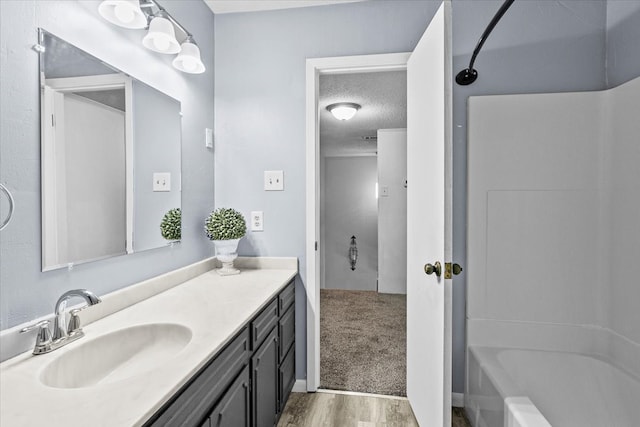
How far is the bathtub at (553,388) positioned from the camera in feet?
4.93

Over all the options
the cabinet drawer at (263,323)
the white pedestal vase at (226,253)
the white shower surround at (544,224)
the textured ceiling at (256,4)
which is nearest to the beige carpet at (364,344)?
the white shower surround at (544,224)

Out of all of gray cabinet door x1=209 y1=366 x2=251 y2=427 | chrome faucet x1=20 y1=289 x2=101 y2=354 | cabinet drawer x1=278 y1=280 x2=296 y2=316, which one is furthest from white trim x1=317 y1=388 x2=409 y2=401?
chrome faucet x1=20 y1=289 x2=101 y2=354

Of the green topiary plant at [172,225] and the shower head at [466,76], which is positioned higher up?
the shower head at [466,76]

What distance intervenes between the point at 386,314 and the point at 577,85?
2.71 m

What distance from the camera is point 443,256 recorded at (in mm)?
1438

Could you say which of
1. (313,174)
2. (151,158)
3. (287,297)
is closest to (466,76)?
(313,174)

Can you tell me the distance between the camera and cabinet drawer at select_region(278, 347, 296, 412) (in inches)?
69.6

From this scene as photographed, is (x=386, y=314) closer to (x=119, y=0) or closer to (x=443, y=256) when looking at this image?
(x=443, y=256)

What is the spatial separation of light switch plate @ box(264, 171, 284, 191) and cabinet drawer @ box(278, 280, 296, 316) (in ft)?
1.98

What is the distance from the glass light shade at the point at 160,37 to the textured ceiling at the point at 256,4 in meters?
0.72

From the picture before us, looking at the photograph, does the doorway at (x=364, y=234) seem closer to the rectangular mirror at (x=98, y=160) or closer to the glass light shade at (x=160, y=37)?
the glass light shade at (x=160, y=37)

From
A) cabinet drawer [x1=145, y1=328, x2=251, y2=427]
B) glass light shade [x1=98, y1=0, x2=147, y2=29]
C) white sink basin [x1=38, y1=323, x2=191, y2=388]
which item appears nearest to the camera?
cabinet drawer [x1=145, y1=328, x2=251, y2=427]

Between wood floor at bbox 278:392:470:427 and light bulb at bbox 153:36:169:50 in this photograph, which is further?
wood floor at bbox 278:392:470:427

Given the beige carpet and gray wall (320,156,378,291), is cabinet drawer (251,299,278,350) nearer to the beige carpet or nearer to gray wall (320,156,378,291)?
the beige carpet
